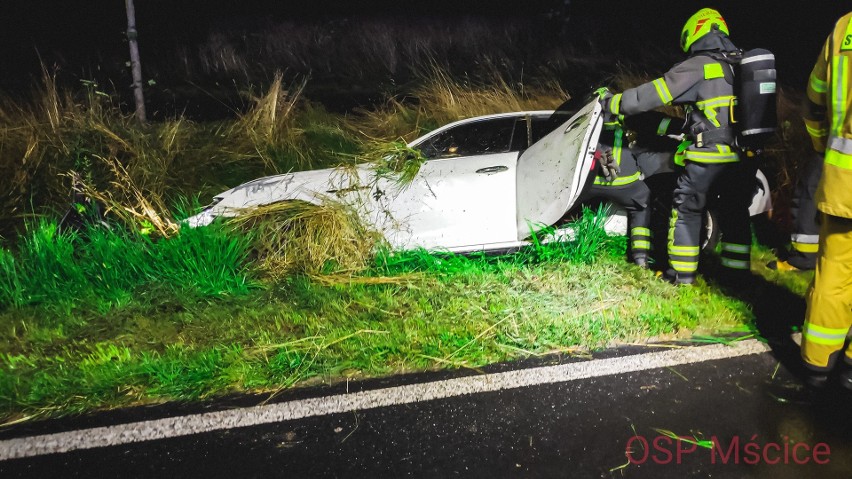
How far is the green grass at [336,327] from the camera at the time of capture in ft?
11.2

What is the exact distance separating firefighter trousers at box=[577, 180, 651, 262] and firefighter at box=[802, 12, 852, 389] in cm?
141

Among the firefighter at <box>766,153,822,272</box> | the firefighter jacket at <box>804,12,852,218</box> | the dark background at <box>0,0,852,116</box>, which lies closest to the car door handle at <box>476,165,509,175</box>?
the firefighter at <box>766,153,822,272</box>

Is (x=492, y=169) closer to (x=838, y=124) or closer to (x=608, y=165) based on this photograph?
(x=608, y=165)

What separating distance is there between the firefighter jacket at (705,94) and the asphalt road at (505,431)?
1.46 m

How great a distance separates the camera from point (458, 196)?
4770mm

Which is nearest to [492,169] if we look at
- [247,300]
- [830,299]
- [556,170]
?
[556,170]

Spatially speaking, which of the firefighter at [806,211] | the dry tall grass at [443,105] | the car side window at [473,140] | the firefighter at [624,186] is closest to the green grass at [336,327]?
the firefighter at [624,186]

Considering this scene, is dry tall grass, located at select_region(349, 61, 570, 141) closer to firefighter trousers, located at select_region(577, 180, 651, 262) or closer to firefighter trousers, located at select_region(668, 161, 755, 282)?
firefighter trousers, located at select_region(577, 180, 651, 262)

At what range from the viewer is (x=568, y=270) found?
4609 mm

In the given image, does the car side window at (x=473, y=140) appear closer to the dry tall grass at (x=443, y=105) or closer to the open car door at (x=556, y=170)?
the open car door at (x=556, y=170)

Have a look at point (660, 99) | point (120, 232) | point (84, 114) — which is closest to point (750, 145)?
point (660, 99)

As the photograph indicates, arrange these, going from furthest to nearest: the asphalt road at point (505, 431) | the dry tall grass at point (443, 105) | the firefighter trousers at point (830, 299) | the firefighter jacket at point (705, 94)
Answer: the dry tall grass at point (443, 105), the firefighter jacket at point (705, 94), the firefighter trousers at point (830, 299), the asphalt road at point (505, 431)

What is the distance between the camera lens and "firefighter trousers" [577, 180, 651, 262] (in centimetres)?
469

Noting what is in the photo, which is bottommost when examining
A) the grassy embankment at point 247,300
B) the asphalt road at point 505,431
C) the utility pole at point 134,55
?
the asphalt road at point 505,431
